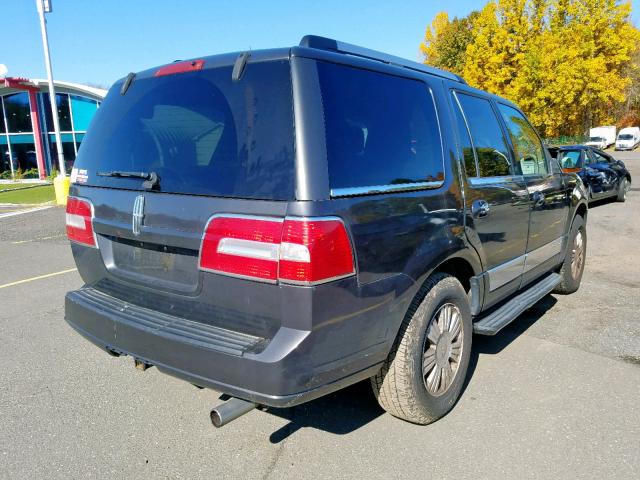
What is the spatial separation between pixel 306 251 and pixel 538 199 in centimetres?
282

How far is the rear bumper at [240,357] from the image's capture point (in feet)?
6.91

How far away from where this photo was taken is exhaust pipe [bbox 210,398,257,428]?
2195 millimetres

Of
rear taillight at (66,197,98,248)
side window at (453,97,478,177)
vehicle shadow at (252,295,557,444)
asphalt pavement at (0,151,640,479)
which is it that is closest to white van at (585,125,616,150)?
asphalt pavement at (0,151,640,479)

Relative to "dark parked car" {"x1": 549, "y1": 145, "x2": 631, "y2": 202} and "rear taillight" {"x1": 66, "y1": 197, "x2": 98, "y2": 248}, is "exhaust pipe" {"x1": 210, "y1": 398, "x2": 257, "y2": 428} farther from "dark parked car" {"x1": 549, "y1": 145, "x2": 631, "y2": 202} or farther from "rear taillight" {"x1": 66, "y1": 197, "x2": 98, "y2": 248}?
"dark parked car" {"x1": 549, "y1": 145, "x2": 631, "y2": 202}

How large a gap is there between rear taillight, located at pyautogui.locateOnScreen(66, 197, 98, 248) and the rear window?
16 centimetres

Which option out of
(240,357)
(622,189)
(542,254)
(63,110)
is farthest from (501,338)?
(63,110)

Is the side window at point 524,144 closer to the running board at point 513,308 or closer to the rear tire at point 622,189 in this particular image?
the running board at point 513,308

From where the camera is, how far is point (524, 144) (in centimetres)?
431

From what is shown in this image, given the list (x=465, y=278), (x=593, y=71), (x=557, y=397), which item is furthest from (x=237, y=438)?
(x=593, y=71)

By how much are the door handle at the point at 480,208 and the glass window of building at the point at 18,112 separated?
3595 cm

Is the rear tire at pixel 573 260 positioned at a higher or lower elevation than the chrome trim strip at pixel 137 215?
lower

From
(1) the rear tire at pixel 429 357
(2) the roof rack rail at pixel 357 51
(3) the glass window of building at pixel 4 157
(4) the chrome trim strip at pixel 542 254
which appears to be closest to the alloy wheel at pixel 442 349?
(1) the rear tire at pixel 429 357

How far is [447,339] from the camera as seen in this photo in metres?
3.03

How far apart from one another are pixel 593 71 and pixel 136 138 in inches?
1567
